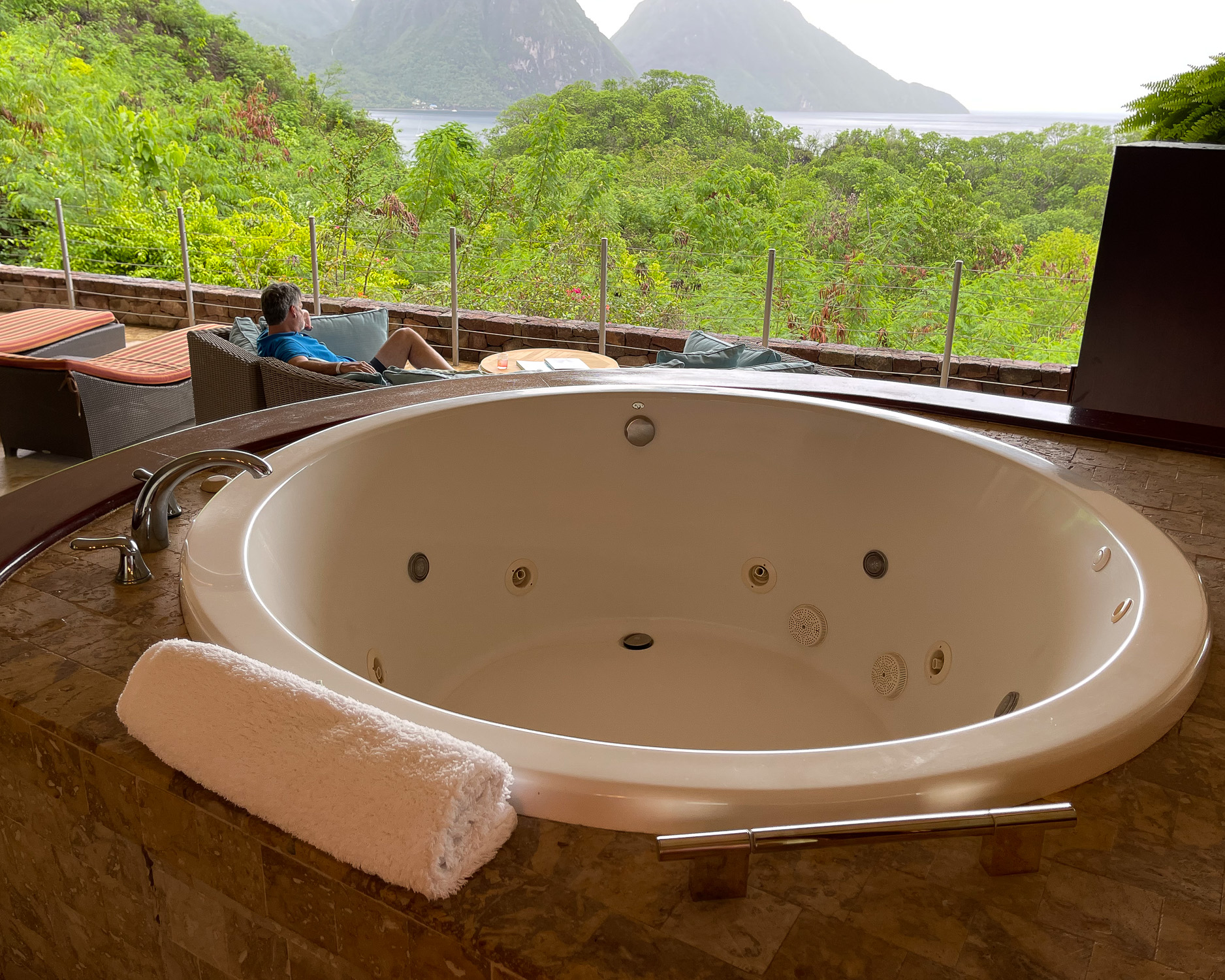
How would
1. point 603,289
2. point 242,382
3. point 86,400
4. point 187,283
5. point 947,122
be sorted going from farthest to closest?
point 947,122, point 187,283, point 603,289, point 86,400, point 242,382

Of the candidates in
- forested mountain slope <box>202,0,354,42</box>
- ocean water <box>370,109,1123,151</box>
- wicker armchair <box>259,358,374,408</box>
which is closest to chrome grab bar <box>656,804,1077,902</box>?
wicker armchair <box>259,358,374,408</box>

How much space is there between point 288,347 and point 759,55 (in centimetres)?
1843

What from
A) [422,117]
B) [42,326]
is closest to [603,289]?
[42,326]

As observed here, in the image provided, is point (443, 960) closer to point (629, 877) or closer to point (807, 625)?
point (629, 877)

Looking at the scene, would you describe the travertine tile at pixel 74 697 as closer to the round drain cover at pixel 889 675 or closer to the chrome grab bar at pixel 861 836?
the chrome grab bar at pixel 861 836

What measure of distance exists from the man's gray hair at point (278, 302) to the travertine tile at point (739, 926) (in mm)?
2565

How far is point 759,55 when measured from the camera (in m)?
18.9

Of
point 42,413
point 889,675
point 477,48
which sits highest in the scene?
point 477,48

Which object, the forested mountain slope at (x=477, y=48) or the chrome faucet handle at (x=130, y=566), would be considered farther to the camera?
the forested mountain slope at (x=477, y=48)

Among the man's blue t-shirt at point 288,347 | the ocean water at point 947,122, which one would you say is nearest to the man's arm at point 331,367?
the man's blue t-shirt at point 288,347

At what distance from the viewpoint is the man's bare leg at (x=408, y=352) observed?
3.55 metres

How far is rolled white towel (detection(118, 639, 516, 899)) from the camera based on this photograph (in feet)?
2.31

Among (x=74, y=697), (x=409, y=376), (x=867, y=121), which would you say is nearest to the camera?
(x=74, y=697)

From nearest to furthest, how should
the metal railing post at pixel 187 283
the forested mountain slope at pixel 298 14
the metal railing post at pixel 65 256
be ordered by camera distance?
1. the metal railing post at pixel 187 283
2. the metal railing post at pixel 65 256
3. the forested mountain slope at pixel 298 14
